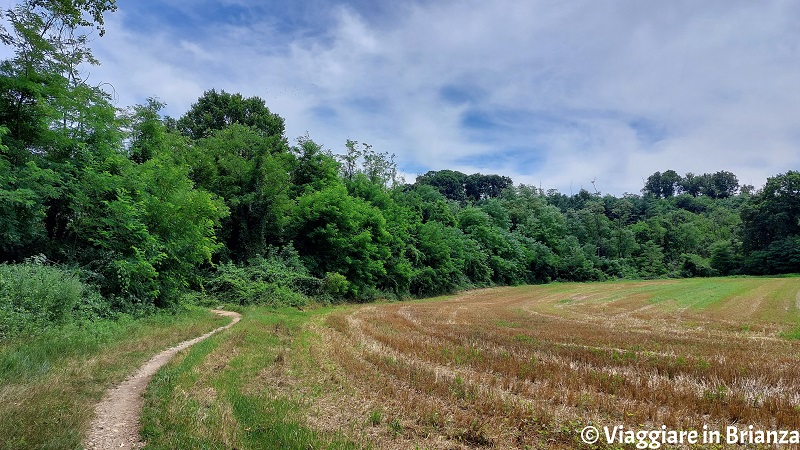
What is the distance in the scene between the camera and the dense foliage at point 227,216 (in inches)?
571

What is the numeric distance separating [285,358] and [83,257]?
11.2 meters

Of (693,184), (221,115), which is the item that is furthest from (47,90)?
(693,184)

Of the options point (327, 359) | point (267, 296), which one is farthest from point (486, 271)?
point (327, 359)

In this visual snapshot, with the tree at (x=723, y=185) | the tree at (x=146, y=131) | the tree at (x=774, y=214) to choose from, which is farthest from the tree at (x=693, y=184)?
the tree at (x=146, y=131)

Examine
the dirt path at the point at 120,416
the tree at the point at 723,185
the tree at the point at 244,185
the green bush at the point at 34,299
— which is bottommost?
the dirt path at the point at 120,416

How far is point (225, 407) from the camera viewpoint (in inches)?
257

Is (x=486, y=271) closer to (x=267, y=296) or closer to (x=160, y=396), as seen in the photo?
(x=267, y=296)

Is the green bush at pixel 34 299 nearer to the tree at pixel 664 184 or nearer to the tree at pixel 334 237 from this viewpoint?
the tree at pixel 334 237

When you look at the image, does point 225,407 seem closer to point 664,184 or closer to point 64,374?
point 64,374

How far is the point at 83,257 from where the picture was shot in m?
15.8

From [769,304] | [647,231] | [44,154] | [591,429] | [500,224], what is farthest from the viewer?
[647,231]

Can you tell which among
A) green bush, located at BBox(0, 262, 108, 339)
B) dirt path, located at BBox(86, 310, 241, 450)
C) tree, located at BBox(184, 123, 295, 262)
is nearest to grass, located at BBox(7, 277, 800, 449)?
dirt path, located at BBox(86, 310, 241, 450)

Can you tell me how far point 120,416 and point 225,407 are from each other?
164 cm

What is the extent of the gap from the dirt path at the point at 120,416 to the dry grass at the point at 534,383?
257 centimetres
